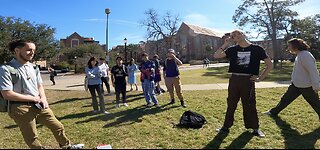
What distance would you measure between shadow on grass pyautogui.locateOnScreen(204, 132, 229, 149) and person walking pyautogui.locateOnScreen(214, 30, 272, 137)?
0.36 meters

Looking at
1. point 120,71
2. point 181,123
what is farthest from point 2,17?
point 181,123

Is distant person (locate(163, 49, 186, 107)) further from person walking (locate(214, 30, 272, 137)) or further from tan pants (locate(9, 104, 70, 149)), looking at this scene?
tan pants (locate(9, 104, 70, 149))

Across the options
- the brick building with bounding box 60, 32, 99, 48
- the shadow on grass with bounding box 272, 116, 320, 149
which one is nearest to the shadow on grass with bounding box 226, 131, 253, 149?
the shadow on grass with bounding box 272, 116, 320, 149

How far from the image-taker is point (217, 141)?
4812 mm

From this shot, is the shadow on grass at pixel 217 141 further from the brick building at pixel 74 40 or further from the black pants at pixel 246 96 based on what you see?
the brick building at pixel 74 40

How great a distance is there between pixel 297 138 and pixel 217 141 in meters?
1.41

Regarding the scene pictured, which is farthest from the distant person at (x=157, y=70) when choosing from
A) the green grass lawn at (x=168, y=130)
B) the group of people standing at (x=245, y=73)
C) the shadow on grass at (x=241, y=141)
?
the shadow on grass at (x=241, y=141)

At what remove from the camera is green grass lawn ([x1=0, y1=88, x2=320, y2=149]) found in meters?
4.77

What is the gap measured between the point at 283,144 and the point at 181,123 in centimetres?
200

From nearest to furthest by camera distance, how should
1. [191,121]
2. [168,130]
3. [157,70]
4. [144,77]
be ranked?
[168,130] → [191,121] → [144,77] → [157,70]

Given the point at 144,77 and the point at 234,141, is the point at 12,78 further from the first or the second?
the point at 144,77

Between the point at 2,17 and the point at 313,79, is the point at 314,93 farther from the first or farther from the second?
the point at 2,17

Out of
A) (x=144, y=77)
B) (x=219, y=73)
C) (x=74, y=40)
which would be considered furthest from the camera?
(x=74, y=40)

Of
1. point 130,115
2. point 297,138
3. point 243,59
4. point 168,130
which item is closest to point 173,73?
point 130,115
